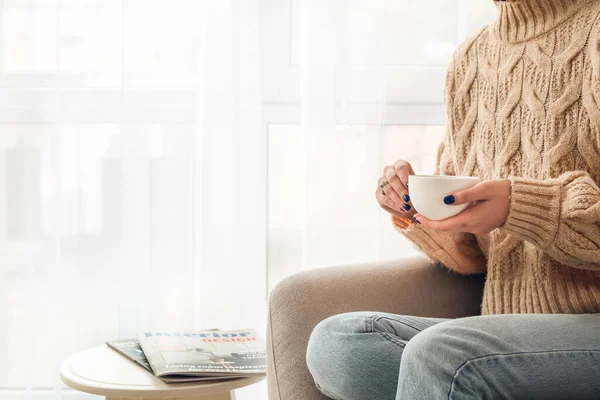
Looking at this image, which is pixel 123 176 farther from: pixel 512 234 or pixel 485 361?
pixel 485 361

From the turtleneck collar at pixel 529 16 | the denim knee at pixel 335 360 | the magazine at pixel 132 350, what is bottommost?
the magazine at pixel 132 350

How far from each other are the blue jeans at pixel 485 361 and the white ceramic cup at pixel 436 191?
150mm

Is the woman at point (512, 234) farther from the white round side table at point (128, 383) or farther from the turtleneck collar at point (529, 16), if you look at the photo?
the white round side table at point (128, 383)

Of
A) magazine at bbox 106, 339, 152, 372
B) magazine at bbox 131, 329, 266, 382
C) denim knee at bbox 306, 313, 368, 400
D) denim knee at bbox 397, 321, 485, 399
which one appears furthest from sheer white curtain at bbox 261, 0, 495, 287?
denim knee at bbox 397, 321, 485, 399

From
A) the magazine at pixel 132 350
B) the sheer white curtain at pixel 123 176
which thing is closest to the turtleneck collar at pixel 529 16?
the sheer white curtain at pixel 123 176

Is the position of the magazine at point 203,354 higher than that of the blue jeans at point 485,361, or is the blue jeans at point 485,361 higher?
the blue jeans at point 485,361

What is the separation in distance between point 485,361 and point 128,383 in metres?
0.64

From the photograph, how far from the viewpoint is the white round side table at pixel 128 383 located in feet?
3.85

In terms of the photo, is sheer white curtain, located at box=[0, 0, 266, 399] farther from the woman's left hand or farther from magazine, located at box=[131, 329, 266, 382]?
the woman's left hand

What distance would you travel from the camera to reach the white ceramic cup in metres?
0.92

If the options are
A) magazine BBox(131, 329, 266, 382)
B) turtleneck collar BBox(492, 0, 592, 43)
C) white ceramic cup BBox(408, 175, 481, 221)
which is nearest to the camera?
white ceramic cup BBox(408, 175, 481, 221)

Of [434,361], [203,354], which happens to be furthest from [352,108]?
[434,361]

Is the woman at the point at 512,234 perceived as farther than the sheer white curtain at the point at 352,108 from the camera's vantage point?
No

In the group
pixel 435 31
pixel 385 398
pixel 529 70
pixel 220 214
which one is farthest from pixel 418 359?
pixel 435 31
